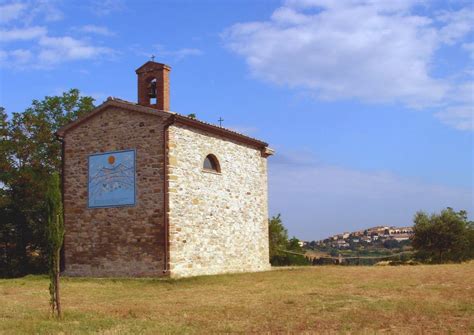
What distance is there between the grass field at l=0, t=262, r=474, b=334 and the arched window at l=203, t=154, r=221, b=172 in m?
4.33

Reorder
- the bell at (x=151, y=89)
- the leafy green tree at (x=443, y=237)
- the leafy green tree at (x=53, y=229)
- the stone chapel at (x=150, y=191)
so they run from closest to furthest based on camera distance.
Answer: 1. the leafy green tree at (x=53, y=229)
2. the stone chapel at (x=150, y=191)
3. the bell at (x=151, y=89)
4. the leafy green tree at (x=443, y=237)

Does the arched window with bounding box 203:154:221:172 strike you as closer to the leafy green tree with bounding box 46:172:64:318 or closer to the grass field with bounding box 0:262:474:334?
the grass field with bounding box 0:262:474:334

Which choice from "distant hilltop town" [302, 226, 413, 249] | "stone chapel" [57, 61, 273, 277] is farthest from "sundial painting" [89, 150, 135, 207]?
"distant hilltop town" [302, 226, 413, 249]

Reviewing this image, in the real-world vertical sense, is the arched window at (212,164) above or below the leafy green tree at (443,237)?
above

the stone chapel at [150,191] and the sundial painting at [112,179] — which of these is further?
the sundial painting at [112,179]

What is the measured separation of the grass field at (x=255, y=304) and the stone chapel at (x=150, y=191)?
1310 millimetres

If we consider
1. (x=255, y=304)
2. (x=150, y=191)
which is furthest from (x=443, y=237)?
(x=255, y=304)

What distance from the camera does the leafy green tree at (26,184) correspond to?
2500 cm

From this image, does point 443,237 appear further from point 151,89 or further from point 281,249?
point 151,89

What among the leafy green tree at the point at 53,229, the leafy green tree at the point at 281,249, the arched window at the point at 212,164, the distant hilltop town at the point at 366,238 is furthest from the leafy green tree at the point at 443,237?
the leafy green tree at the point at 53,229

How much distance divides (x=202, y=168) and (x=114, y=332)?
11278mm

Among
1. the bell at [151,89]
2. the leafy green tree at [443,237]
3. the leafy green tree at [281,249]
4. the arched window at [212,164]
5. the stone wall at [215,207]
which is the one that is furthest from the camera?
the leafy green tree at [281,249]

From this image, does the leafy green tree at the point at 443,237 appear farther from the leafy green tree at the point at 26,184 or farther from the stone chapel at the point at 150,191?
the leafy green tree at the point at 26,184

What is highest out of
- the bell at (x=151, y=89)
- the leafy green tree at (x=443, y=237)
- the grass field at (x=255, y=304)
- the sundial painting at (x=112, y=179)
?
the bell at (x=151, y=89)
